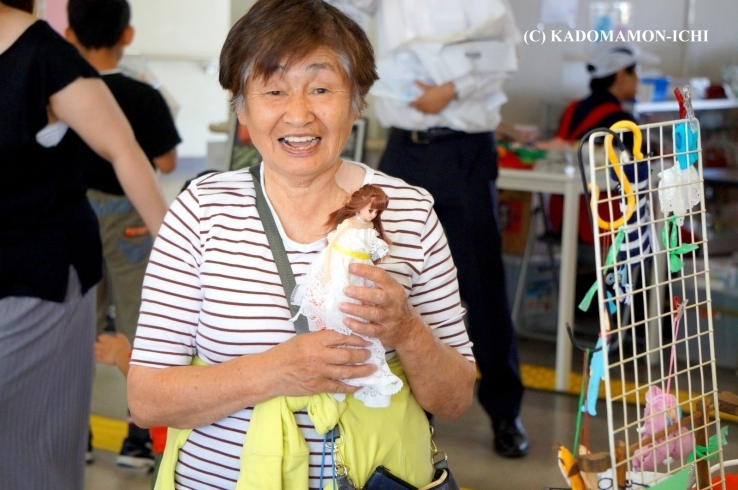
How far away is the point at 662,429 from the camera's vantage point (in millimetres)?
1451

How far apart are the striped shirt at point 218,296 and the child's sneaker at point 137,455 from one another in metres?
2.08

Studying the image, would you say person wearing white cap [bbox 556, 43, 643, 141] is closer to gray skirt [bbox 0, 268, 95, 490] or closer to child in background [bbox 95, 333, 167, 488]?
child in background [bbox 95, 333, 167, 488]

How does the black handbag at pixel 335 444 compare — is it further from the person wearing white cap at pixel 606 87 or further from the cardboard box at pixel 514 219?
the person wearing white cap at pixel 606 87

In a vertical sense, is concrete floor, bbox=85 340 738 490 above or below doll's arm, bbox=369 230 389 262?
below

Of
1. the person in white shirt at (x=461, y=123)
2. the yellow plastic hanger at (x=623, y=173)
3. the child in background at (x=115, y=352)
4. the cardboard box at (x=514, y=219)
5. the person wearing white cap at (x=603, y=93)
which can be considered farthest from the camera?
the person wearing white cap at (x=603, y=93)

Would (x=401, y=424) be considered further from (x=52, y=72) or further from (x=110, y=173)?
(x=110, y=173)

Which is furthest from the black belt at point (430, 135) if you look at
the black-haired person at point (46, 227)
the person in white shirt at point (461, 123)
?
the black-haired person at point (46, 227)

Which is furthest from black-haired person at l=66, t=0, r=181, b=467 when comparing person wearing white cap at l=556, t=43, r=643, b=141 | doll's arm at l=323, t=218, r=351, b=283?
person wearing white cap at l=556, t=43, r=643, b=141

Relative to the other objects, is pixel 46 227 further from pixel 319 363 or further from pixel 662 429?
pixel 662 429

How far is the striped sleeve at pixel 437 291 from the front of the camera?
5.32 ft

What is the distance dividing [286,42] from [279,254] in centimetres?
35

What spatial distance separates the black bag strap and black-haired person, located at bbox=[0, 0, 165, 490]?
707 millimetres

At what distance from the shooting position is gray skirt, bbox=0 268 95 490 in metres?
2.09

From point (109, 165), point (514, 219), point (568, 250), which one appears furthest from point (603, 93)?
point (109, 165)
